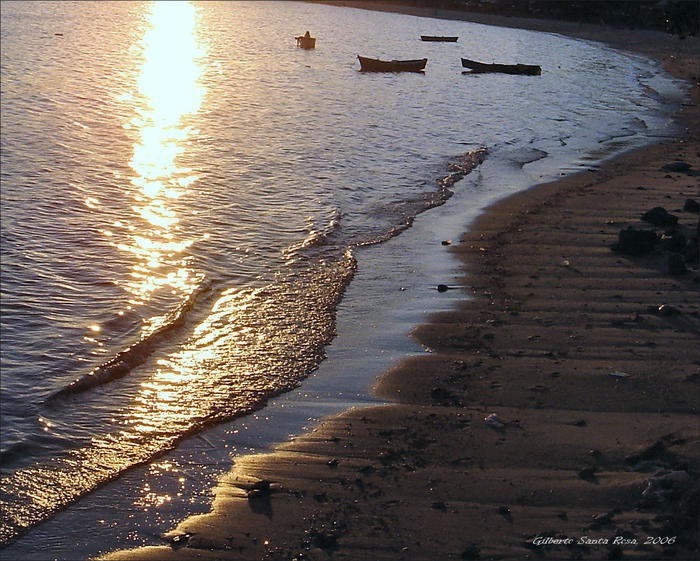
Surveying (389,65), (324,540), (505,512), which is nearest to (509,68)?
(389,65)

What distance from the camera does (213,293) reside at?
11781 mm

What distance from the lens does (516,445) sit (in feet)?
23.4

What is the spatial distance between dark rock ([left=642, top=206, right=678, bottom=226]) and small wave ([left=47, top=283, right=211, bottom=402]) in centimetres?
776

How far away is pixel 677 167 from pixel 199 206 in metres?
10.6

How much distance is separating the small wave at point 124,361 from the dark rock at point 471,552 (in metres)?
4.96

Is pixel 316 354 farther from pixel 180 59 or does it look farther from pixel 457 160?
pixel 180 59

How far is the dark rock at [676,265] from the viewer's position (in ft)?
36.3

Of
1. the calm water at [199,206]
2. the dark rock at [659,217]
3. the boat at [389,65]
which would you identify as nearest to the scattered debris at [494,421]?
the calm water at [199,206]

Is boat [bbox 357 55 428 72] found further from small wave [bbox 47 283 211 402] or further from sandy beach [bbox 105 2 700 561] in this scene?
small wave [bbox 47 283 211 402]

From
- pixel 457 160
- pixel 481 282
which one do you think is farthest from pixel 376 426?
pixel 457 160

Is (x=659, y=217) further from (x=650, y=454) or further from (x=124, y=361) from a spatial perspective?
(x=124, y=361)

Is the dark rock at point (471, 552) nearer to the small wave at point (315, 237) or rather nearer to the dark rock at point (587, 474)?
the dark rock at point (587, 474)

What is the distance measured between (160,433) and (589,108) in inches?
1102

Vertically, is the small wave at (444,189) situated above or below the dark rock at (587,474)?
above
